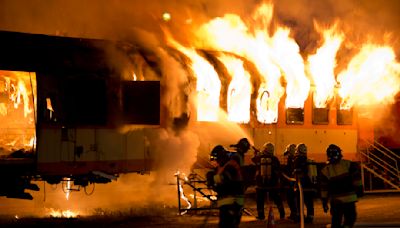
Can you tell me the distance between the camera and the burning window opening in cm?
1591

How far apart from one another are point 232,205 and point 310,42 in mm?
14360

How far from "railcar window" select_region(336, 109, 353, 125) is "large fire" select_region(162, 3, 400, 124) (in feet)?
0.54

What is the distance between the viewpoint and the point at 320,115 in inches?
731

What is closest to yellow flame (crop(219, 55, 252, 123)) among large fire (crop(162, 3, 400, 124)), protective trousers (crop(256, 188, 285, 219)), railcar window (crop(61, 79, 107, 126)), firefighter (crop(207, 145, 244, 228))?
large fire (crop(162, 3, 400, 124))

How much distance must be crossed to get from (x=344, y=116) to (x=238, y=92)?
455 cm

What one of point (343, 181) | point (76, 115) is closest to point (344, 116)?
point (76, 115)

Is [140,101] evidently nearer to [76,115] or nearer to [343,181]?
[76,115]

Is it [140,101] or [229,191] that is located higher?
[140,101]

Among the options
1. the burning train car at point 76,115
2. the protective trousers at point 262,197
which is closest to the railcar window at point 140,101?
the burning train car at point 76,115

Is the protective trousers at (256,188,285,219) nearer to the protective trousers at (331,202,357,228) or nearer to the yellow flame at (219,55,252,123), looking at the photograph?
the yellow flame at (219,55,252,123)

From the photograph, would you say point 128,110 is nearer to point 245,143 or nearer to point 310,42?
point 245,143

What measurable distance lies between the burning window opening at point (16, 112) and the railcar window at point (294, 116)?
7371mm

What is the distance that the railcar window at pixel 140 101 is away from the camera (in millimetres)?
14156

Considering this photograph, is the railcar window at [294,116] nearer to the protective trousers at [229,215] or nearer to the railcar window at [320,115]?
the railcar window at [320,115]
